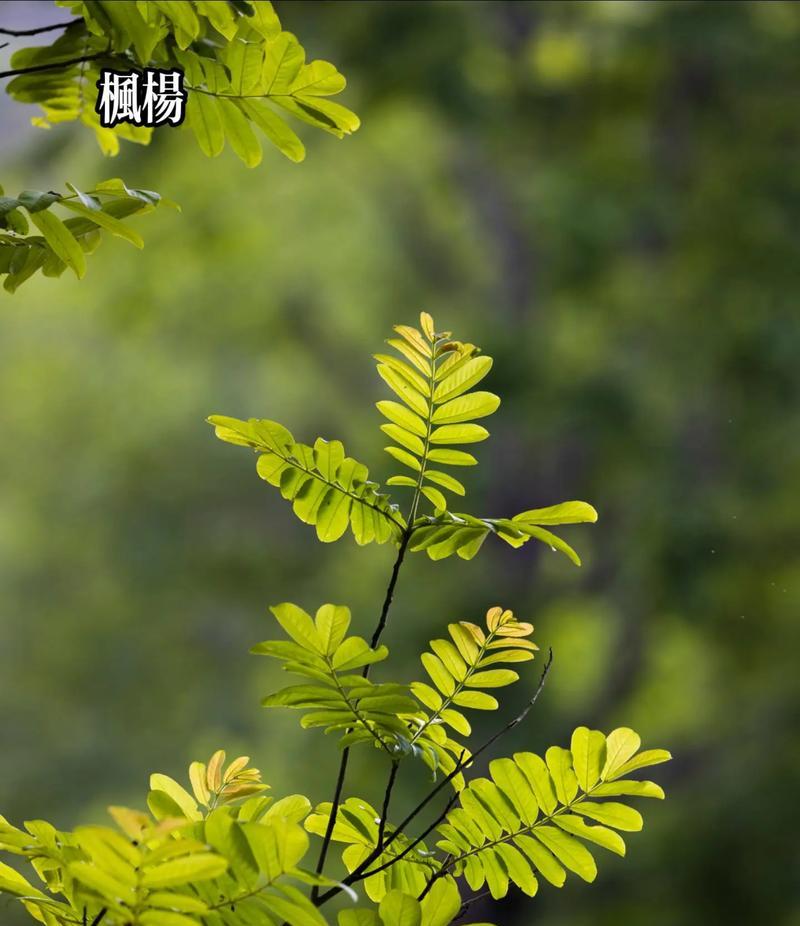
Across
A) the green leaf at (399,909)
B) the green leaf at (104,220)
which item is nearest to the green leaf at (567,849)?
the green leaf at (399,909)

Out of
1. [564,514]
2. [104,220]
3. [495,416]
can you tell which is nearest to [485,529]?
[564,514]

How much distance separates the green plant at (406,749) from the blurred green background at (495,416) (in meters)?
2.54

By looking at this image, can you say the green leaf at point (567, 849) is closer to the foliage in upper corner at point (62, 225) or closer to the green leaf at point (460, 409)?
the green leaf at point (460, 409)

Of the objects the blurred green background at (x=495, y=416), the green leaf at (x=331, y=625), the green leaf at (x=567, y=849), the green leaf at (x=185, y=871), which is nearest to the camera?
the green leaf at (x=185, y=871)

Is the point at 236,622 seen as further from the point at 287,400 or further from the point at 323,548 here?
the point at 287,400

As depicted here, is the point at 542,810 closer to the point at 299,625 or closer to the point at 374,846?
the point at 374,846

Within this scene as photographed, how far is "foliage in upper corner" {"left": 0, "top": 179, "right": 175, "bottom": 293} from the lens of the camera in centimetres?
53

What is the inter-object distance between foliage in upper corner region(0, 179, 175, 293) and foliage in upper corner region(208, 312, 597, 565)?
121mm

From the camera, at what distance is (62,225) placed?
562 millimetres

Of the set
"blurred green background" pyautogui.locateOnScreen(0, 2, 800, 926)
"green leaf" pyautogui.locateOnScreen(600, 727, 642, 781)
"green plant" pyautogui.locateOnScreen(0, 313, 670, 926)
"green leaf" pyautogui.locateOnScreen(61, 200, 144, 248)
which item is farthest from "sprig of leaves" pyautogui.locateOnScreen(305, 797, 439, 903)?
"blurred green background" pyautogui.locateOnScreen(0, 2, 800, 926)

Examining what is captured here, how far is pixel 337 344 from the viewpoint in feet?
15.5

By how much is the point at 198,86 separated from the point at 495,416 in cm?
310

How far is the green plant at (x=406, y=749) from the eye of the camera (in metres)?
0.49

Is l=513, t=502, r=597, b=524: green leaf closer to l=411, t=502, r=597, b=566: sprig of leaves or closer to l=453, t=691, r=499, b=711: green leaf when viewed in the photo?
l=411, t=502, r=597, b=566: sprig of leaves
